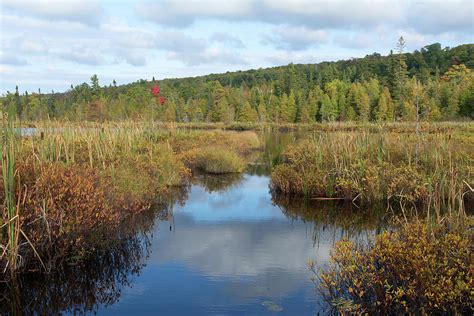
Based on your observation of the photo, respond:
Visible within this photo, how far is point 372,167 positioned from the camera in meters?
13.1

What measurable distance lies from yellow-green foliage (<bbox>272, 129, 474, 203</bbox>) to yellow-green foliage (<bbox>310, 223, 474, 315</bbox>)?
6064 millimetres

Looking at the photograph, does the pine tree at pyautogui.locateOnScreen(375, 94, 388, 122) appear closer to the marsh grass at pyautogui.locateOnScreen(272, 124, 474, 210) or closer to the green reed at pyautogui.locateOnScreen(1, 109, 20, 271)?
the marsh grass at pyautogui.locateOnScreen(272, 124, 474, 210)

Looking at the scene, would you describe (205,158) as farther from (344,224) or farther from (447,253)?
(447,253)

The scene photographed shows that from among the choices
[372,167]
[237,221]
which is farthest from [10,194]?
[372,167]

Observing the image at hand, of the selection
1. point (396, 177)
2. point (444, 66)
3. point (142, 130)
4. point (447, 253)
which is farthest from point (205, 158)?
point (444, 66)

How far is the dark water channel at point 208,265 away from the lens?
6.84 metres

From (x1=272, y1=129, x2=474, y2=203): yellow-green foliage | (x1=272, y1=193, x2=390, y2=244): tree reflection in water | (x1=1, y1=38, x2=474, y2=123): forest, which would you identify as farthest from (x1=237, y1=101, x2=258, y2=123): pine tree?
(x1=272, y1=193, x2=390, y2=244): tree reflection in water

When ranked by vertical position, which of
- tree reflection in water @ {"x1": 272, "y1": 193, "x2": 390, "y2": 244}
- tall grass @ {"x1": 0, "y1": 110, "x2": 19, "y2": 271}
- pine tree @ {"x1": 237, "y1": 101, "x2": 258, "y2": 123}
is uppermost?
pine tree @ {"x1": 237, "y1": 101, "x2": 258, "y2": 123}

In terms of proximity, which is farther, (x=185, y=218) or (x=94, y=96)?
(x=94, y=96)

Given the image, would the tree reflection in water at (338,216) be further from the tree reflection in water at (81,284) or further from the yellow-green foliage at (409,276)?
the tree reflection in water at (81,284)

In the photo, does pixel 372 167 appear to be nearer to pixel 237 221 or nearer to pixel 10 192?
pixel 237 221

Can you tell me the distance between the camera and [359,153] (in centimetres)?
1427

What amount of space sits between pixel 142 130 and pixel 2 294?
12.0 m

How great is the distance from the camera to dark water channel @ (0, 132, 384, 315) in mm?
6844
